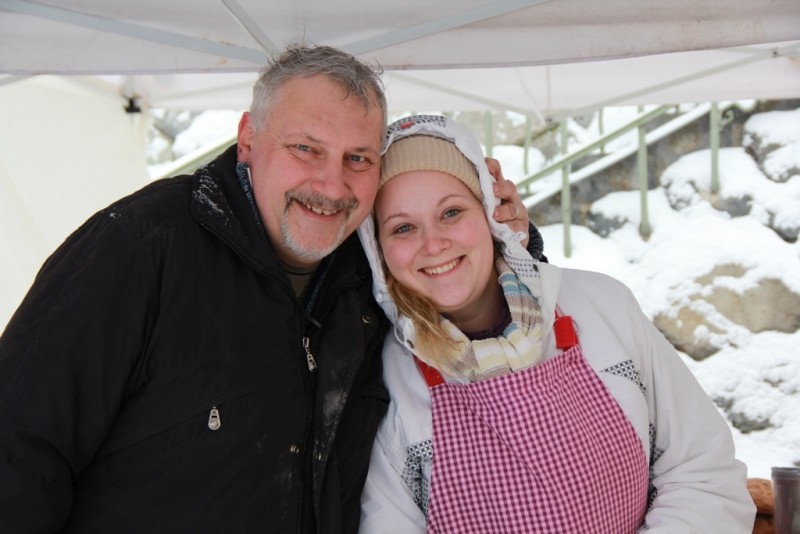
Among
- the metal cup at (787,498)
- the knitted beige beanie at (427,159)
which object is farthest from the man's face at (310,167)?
the metal cup at (787,498)

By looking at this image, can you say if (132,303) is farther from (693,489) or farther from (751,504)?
(751,504)

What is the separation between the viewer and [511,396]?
191 cm

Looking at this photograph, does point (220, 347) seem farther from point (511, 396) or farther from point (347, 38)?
point (347, 38)

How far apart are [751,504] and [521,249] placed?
2.67ft

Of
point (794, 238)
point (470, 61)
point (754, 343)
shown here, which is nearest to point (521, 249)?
point (470, 61)

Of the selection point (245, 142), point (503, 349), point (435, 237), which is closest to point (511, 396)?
point (503, 349)

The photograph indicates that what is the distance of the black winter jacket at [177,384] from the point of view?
4.63ft

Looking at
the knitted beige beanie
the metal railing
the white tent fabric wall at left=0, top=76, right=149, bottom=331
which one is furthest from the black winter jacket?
the metal railing

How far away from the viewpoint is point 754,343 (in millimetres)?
6297

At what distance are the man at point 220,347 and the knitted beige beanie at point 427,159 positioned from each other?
0.10m

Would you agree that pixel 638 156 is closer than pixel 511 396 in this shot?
No

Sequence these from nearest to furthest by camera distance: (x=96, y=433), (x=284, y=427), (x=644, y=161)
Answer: (x=96, y=433)
(x=284, y=427)
(x=644, y=161)

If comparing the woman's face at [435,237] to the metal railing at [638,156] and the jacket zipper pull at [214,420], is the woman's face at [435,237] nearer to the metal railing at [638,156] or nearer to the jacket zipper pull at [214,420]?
the jacket zipper pull at [214,420]

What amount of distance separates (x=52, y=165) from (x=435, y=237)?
311 cm
